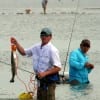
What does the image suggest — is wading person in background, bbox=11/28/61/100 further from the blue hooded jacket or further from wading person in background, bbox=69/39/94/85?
the blue hooded jacket

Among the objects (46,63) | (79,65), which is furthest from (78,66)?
(46,63)

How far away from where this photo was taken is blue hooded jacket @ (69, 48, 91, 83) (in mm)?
13023

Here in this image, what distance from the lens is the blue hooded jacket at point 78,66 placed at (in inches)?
513

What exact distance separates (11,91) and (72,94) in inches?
53.2

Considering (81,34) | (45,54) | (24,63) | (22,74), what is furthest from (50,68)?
(81,34)

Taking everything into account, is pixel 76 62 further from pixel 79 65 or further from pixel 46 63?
pixel 46 63

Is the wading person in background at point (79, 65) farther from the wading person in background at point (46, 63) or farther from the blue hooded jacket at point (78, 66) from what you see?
the wading person in background at point (46, 63)

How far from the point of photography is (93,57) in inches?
774

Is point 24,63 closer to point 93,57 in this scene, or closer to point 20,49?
point 93,57

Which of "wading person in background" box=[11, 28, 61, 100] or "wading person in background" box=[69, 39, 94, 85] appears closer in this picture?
"wading person in background" box=[11, 28, 61, 100]

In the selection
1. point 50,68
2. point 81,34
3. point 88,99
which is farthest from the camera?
point 81,34

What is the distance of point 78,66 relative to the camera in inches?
516

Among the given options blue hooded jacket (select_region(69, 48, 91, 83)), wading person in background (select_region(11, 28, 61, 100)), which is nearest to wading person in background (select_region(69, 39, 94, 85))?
blue hooded jacket (select_region(69, 48, 91, 83))

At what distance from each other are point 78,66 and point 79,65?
43mm
